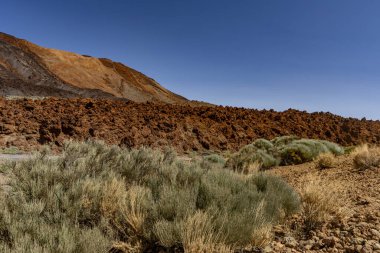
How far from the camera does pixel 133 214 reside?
414cm

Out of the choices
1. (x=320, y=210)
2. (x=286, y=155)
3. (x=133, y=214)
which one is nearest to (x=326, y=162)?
(x=286, y=155)

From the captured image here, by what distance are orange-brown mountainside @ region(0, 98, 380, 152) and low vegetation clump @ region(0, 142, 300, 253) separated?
823 cm

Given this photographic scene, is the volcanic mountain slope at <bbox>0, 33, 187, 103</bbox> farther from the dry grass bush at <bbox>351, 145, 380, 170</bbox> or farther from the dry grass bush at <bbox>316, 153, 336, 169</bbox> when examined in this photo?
the dry grass bush at <bbox>351, 145, 380, 170</bbox>

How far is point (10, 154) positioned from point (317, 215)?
12.2 m

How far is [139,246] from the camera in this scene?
3.87 metres

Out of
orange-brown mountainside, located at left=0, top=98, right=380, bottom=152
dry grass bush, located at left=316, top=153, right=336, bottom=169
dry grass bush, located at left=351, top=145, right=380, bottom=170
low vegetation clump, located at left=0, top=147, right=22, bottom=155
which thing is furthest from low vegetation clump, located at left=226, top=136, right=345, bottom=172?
low vegetation clump, located at left=0, top=147, right=22, bottom=155

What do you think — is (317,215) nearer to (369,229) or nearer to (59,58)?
(369,229)

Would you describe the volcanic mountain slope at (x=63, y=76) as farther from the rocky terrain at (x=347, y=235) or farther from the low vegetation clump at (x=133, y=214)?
the rocky terrain at (x=347, y=235)

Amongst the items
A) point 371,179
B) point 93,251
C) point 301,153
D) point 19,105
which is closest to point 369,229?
point 93,251

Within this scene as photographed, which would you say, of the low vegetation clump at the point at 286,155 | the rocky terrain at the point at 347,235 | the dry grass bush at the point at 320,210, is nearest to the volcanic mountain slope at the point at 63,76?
the low vegetation clump at the point at 286,155

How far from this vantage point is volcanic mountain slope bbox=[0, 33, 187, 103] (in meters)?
41.7

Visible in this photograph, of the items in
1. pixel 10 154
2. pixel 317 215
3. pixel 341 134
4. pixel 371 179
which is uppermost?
pixel 341 134

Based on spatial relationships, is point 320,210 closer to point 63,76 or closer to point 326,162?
point 326,162

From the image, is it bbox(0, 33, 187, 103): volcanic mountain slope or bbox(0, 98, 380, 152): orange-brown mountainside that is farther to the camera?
bbox(0, 33, 187, 103): volcanic mountain slope
